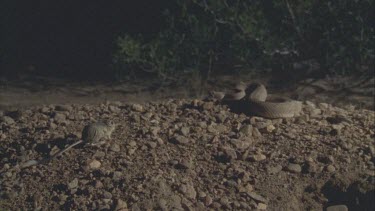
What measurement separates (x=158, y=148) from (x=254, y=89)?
76.2 inches

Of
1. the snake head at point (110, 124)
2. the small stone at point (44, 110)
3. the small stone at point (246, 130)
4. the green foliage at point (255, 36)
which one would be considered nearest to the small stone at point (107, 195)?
the snake head at point (110, 124)

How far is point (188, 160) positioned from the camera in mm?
6141

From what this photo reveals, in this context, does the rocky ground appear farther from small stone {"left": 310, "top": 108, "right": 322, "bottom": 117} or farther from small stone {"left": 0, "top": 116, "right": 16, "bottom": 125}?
small stone {"left": 310, "top": 108, "right": 322, "bottom": 117}

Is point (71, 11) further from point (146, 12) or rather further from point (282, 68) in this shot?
point (282, 68)

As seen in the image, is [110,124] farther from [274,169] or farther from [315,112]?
[315,112]

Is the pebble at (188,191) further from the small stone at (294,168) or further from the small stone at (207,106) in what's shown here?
the small stone at (207,106)

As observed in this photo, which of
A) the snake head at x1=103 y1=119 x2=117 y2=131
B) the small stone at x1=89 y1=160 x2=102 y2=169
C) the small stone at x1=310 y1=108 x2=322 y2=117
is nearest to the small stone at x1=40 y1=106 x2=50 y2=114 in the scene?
the snake head at x1=103 y1=119 x2=117 y2=131

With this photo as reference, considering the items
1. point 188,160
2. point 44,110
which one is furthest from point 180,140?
point 44,110

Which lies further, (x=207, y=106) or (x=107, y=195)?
(x=207, y=106)

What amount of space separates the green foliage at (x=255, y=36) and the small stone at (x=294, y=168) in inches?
112

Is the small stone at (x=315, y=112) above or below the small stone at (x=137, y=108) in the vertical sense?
above

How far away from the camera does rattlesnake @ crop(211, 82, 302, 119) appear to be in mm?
7051

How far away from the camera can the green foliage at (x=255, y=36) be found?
28.8 feet

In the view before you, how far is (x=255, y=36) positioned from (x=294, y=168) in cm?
296
